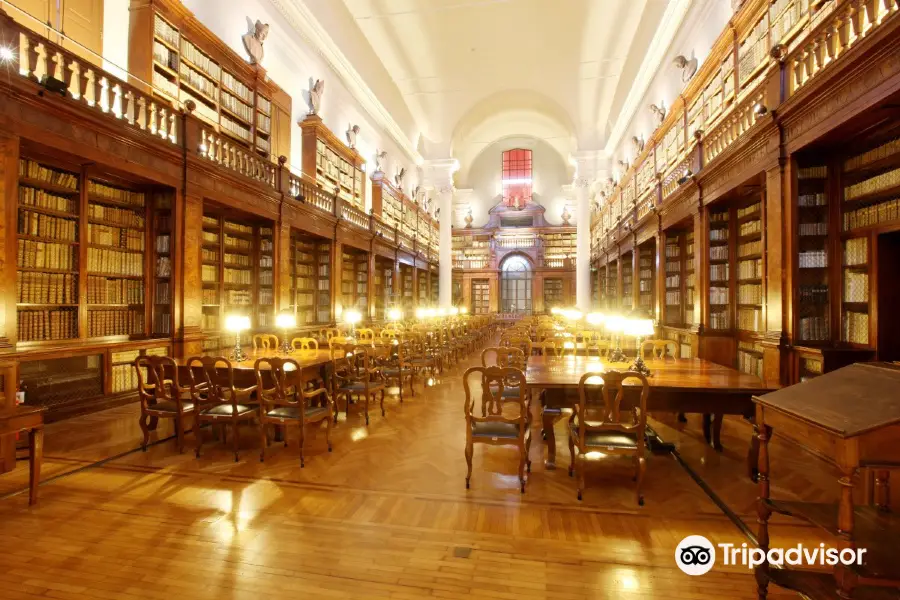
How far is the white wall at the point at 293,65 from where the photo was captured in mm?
7605

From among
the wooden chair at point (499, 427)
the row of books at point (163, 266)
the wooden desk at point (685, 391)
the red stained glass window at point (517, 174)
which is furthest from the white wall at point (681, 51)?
the red stained glass window at point (517, 174)

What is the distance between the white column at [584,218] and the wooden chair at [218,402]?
14.6 meters

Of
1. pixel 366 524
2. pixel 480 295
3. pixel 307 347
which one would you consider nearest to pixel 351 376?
pixel 307 347

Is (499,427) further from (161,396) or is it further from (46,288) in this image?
(46,288)

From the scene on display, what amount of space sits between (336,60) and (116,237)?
802cm

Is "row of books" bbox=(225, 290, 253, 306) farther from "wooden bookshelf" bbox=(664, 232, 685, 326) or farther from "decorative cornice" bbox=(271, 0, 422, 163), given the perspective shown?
"wooden bookshelf" bbox=(664, 232, 685, 326)

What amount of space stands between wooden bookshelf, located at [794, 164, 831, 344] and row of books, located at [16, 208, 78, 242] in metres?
7.50

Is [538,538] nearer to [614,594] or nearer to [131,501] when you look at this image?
[614,594]

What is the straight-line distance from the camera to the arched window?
2133cm

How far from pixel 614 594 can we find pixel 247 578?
5.42 ft

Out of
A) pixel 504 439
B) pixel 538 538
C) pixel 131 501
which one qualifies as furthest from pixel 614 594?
pixel 131 501

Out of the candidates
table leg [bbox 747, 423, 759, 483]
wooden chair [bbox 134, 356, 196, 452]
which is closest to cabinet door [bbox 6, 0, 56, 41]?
wooden chair [bbox 134, 356, 196, 452]

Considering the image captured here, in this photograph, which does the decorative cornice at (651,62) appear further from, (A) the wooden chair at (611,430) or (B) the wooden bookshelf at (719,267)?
(A) the wooden chair at (611,430)

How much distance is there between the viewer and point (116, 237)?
5.36 m
